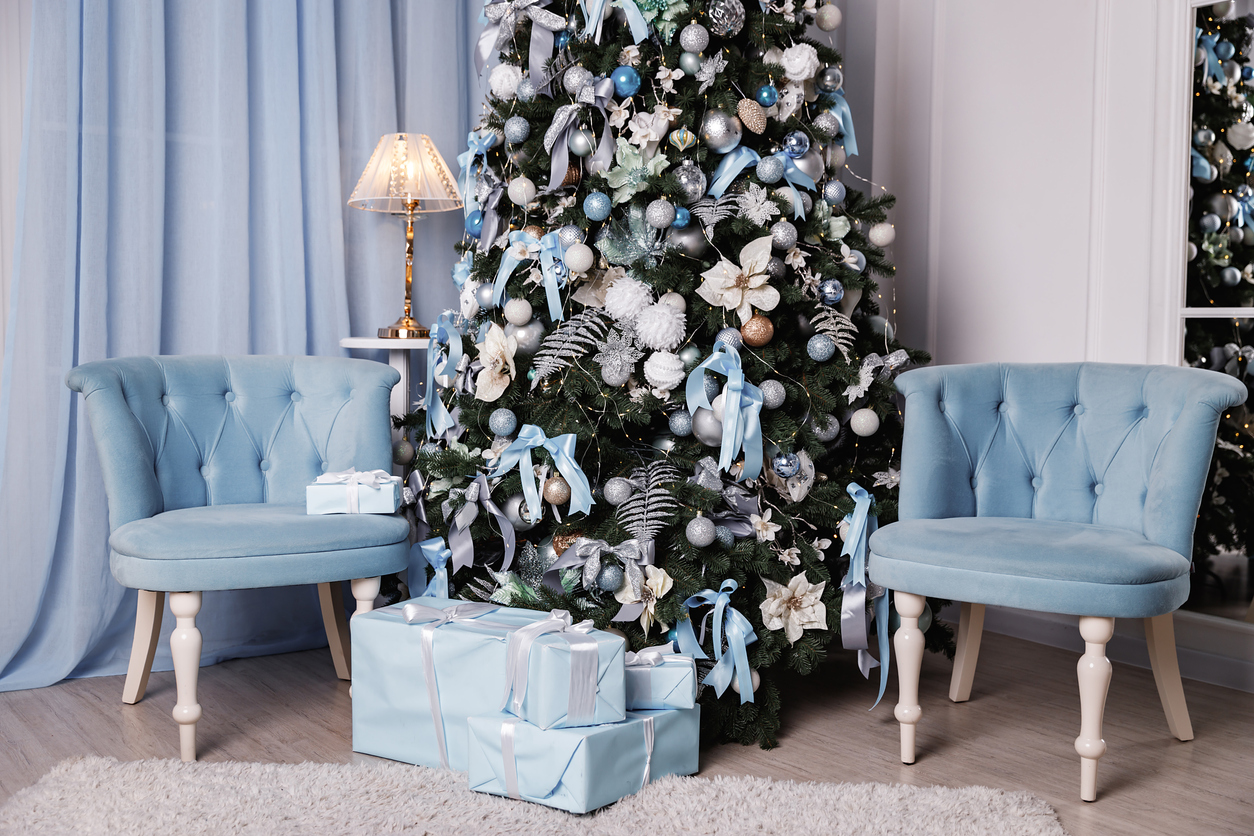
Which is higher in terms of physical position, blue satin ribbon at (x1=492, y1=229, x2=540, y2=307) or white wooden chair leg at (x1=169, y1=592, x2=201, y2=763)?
blue satin ribbon at (x1=492, y1=229, x2=540, y2=307)

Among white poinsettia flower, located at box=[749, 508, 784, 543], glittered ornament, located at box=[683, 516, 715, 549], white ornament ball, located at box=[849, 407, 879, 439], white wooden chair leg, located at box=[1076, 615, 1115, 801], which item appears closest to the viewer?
white wooden chair leg, located at box=[1076, 615, 1115, 801]

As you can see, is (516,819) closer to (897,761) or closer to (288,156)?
(897,761)

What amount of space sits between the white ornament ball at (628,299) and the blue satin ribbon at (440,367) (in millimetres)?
443

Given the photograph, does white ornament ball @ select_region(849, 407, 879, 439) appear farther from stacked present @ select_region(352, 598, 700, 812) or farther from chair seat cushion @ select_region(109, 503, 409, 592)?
chair seat cushion @ select_region(109, 503, 409, 592)

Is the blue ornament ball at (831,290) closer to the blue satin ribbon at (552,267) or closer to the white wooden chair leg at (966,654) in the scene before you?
the blue satin ribbon at (552,267)

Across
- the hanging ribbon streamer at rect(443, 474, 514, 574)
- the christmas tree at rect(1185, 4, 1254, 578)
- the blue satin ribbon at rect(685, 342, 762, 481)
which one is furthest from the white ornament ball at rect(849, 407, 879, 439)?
the christmas tree at rect(1185, 4, 1254, 578)

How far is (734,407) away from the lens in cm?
204

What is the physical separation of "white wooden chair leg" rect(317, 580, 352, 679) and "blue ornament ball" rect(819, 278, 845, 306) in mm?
1354

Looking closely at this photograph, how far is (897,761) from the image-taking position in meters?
1.99

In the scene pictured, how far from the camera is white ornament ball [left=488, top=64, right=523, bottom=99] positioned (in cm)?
231

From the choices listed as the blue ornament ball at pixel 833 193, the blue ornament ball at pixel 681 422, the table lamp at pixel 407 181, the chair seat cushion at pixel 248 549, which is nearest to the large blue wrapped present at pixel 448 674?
the chair seat cushion at pixel 248 549

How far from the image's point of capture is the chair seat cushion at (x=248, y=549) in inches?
74.3

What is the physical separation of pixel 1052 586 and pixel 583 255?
1.12 meters

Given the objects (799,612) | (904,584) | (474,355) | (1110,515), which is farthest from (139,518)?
(1110,515)
